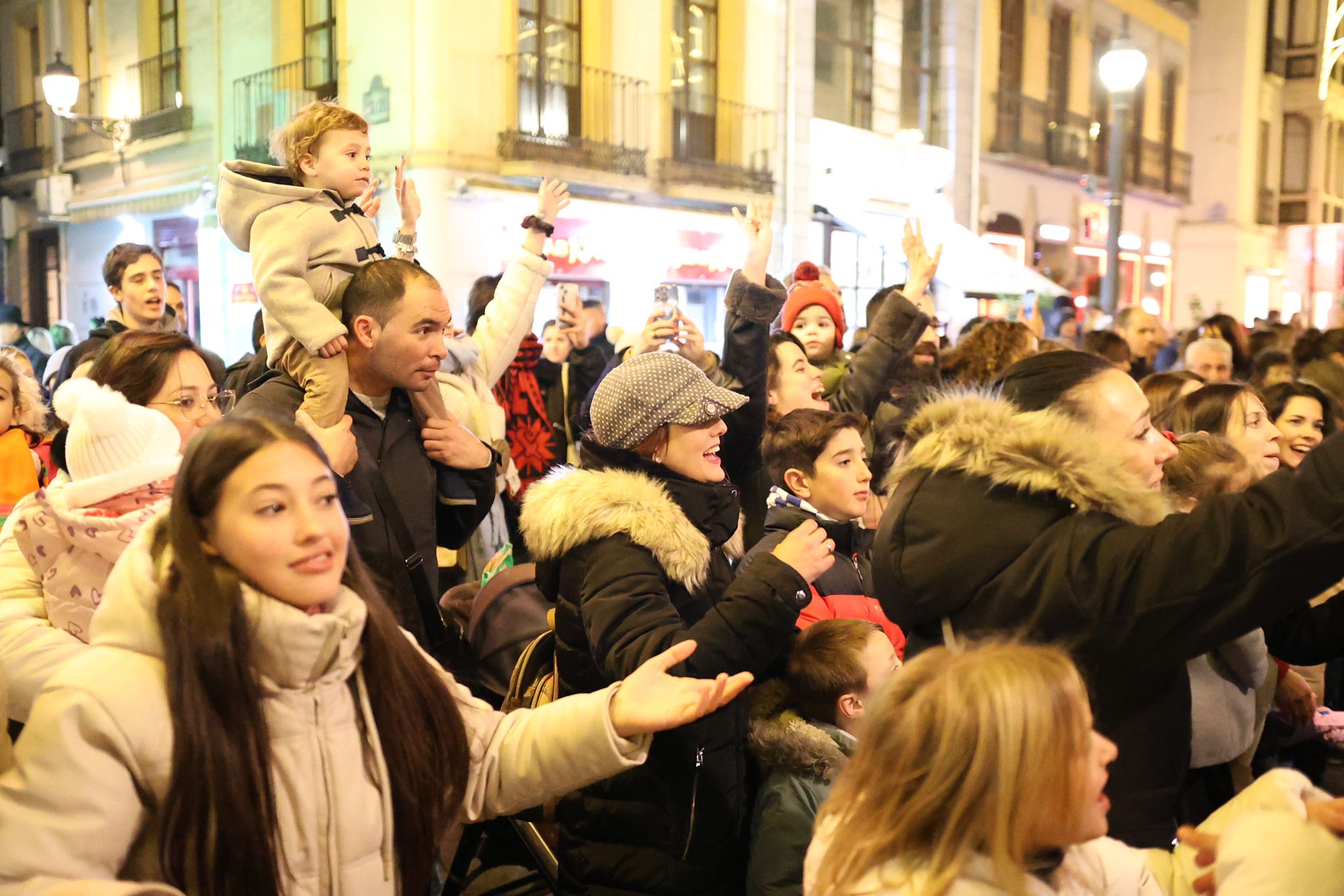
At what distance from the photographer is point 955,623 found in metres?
2.03

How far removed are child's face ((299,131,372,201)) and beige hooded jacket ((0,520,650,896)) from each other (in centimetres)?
177

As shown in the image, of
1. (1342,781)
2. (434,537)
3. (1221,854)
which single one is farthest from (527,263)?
(1342,781)

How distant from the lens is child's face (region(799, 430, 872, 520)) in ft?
11.6

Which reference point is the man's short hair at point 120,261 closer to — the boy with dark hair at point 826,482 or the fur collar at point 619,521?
the boy with dark hair at point 826,482

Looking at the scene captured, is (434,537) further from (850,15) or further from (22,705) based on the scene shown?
(850,15)

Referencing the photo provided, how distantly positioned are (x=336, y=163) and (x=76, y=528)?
1473 mm

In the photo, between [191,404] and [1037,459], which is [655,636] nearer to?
[1037,459]

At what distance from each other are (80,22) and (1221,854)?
29.3 feet

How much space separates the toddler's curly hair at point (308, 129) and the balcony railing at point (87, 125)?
6.26 metres

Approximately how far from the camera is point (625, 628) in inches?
91.3

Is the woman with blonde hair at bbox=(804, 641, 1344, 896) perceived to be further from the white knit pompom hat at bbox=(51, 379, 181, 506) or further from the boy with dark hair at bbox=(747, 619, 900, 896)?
the white knit pompom hat at bbox=(51, 379, 181, 506)

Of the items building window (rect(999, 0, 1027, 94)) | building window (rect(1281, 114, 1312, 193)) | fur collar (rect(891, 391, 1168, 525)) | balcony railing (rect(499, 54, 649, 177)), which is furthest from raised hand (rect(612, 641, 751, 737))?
building window (rect(1281, 114, 1312, 193))

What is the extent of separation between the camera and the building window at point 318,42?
881 cm

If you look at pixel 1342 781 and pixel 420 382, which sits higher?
pixel 420 382
